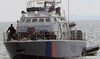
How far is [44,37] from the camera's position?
3098 cm

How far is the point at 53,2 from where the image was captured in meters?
36.6

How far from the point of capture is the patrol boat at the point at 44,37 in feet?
98.6

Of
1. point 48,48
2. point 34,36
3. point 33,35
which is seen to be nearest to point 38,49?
point 48,48

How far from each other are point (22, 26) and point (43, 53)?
371 cm

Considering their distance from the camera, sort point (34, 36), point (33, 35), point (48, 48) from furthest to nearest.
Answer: point (33, 35) → point (34, 36) → point (48, 48)

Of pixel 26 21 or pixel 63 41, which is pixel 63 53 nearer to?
pixel 63 41

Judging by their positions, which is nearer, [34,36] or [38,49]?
[38,49]

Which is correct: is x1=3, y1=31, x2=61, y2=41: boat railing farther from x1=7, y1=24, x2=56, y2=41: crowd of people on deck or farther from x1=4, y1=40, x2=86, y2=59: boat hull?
x1=4, y1=40, x2=86, y2=59: boat hull

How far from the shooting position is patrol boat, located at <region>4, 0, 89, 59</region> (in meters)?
30.0

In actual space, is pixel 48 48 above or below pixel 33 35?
below

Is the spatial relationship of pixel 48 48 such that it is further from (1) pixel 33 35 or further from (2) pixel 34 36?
(1) pixel 33 35

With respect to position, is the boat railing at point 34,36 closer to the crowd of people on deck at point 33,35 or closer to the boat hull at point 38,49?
the crowd of people on deck at point 33,35

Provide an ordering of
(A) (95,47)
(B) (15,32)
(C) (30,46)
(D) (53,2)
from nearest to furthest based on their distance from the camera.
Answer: (C) (30,46) → (B) (15,32) → (D) (53,2) → (A) (95,47)

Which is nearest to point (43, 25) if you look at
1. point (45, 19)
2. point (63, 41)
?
point (45, 19)
